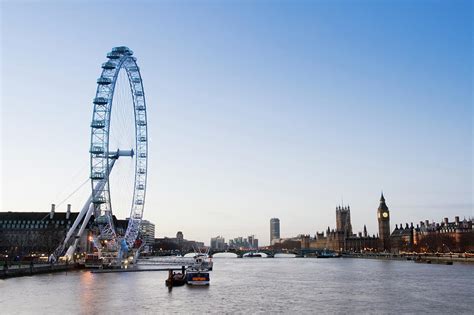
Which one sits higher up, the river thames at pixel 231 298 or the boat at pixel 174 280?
the boat at pixel 174 280

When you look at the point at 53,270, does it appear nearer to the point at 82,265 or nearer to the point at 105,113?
the point at 82,265

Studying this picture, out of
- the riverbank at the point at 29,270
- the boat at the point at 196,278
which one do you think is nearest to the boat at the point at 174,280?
the boat at the point at 196,278

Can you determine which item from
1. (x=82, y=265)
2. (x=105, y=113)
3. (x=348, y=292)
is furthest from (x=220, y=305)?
(x=82, y=265)

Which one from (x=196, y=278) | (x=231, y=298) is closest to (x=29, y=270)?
(x=196, y=278)

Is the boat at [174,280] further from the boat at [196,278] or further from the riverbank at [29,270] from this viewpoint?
the riverbank at [29,270]

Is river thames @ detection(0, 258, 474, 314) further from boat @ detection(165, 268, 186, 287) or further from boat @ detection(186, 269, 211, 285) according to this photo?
boat @ detection(186, 269, 211, 285)

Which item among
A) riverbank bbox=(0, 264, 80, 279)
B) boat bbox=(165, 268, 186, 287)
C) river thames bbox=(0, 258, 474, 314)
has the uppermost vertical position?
riverbank bbox=(0, 264, 80, 279)

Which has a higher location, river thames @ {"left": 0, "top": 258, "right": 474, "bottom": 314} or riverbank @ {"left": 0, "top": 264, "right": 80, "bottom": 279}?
riverbank @ {"left": 0, "top": 264, "right": 80, "bottom": 279}

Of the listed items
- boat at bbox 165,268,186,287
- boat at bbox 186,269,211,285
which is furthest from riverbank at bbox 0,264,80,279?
boat at bbox 186,269,211,285

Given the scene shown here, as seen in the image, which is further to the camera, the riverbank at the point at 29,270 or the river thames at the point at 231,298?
the riverbank at the point at 29,270

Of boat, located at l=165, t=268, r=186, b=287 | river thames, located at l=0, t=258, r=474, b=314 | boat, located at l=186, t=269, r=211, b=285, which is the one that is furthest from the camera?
boat, located at l=186, t=269, r=211, b=285

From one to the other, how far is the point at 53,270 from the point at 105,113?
29.2 metres

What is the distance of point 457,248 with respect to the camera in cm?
19288

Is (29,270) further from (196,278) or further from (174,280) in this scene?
(196,278)
